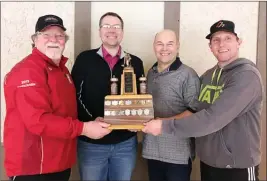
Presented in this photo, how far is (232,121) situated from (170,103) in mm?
453

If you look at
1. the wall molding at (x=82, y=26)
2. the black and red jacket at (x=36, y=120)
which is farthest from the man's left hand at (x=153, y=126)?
the wall molding at (x=82, y=26)

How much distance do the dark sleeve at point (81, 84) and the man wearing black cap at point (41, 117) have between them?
0.90 feet

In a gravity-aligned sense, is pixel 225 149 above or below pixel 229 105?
below

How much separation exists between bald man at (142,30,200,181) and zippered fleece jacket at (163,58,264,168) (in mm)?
210

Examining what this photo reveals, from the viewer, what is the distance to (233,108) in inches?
65.9

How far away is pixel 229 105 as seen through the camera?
168 cm

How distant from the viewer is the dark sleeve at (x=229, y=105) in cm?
166

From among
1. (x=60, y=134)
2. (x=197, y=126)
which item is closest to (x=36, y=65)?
(x=60, y=134)

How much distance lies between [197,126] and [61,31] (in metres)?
1.05

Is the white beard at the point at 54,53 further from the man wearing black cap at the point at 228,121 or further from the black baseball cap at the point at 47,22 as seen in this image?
the man wearing black cap at the point at 228,121

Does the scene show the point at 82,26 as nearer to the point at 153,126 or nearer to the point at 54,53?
the point at 54,53

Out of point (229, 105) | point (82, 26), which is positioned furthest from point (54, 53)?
point (229, 105)

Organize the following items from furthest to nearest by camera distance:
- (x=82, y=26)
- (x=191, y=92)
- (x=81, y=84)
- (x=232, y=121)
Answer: (x=82, y=26) → (x=81, y=84) → (x=191, y=92) → (x=232, y=121)

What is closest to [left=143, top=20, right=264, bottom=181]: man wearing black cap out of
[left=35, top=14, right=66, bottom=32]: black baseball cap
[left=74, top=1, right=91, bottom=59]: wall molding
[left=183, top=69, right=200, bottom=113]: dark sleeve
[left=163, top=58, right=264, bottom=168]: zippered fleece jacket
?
[left=163, top=58, right=264, bottom=168]: zippered fleece jacket
